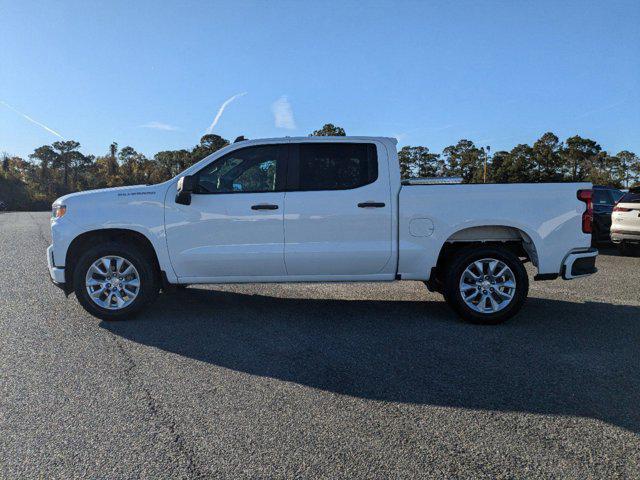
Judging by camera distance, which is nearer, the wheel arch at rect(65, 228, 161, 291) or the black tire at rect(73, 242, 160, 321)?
the black tire at rect(73, 242, 160, 321)

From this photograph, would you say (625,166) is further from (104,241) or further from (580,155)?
(104,241)

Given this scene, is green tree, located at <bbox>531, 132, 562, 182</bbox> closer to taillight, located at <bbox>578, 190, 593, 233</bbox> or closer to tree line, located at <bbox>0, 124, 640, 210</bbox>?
tree line, located at <bbox>0, 124, 640, 210</bbox>

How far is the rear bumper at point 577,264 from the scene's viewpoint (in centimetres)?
561

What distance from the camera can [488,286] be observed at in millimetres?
5633

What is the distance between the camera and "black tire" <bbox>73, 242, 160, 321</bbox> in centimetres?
566

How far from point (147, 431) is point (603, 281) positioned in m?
7.74

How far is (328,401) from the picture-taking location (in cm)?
355

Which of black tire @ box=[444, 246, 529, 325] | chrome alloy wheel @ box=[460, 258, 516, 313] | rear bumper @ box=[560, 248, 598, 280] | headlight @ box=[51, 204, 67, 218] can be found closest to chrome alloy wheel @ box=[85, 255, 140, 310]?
headlight @ box=[51, 204, 67, 218]

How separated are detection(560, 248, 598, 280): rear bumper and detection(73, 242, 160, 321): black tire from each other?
465 centimetres

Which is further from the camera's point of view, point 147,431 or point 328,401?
point 328,401

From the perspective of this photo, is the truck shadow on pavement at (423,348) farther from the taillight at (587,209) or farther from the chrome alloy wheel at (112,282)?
the taillight at (587,209)

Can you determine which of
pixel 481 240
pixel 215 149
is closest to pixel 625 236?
pixel 481 240

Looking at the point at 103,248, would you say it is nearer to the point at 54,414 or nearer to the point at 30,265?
the point at 54,414

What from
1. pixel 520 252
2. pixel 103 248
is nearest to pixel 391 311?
pixel 520 252
